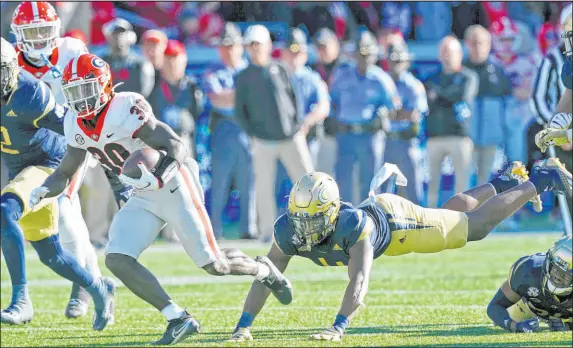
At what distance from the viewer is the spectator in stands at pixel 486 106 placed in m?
11.9

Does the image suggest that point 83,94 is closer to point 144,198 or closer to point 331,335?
point 144,198

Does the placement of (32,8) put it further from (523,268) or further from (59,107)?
(523,268)

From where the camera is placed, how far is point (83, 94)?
250 inches

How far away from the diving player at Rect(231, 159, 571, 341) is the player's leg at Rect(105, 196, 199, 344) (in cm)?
31

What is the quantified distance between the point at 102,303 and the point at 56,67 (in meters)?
1.68

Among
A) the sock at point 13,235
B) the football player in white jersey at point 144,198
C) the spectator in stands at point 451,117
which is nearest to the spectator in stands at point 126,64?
the spectator in stands at point 451,117

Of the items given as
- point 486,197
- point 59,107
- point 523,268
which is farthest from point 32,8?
point 523,268

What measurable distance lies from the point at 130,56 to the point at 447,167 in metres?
3.81

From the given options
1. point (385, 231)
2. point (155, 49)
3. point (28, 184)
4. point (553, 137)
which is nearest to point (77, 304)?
point (28, 184)

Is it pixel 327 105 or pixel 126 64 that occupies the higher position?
pixel 126 64

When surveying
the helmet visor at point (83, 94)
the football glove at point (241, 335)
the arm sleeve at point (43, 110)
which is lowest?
the football glove at point (241, 335)

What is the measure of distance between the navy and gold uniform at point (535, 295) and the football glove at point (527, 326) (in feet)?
0.19

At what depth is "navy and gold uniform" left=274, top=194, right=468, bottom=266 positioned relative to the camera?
6.26m

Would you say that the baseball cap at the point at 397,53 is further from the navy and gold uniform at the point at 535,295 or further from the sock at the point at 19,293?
the navy and gold uniform at the point at 535,295
